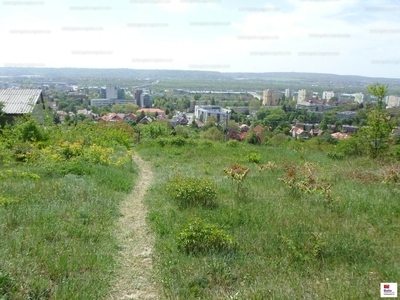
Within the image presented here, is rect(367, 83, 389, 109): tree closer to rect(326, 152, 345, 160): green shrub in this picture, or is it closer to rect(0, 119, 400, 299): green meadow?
rect(326, 152, 345, 160): green shrub

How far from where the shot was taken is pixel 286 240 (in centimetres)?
487

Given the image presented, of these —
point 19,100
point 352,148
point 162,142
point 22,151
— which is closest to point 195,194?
point 22,151

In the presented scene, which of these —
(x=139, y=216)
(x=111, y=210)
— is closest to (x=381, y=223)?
(x=139, y=216)

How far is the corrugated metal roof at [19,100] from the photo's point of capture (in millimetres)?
18781

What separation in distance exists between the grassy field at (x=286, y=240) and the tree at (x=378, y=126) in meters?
3.61

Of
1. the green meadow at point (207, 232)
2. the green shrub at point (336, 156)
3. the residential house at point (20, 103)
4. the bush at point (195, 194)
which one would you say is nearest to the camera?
the green meadow at point (207, 232)

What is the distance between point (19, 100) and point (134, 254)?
18.6 m

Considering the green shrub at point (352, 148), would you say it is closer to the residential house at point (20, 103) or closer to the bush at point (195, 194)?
the bush at point (195, 194)

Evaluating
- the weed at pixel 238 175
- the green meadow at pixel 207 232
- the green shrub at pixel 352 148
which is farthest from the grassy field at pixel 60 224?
the green shrub at pixel 352 148

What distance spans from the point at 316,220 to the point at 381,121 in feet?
27.5

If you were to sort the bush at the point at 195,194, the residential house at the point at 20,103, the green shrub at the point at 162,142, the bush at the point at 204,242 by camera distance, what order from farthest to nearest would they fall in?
the residential house at the point at 20,103
the green shrub at the point at 162,142
the bush at the point at 195,194
the bush at the point at 204,242

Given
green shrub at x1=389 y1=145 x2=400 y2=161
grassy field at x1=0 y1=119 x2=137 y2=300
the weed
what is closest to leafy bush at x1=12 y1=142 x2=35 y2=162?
grassy field at x1=0 y1=119 x2=137 y2=300

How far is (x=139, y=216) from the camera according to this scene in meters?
6.42

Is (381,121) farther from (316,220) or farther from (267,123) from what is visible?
(267,123)
